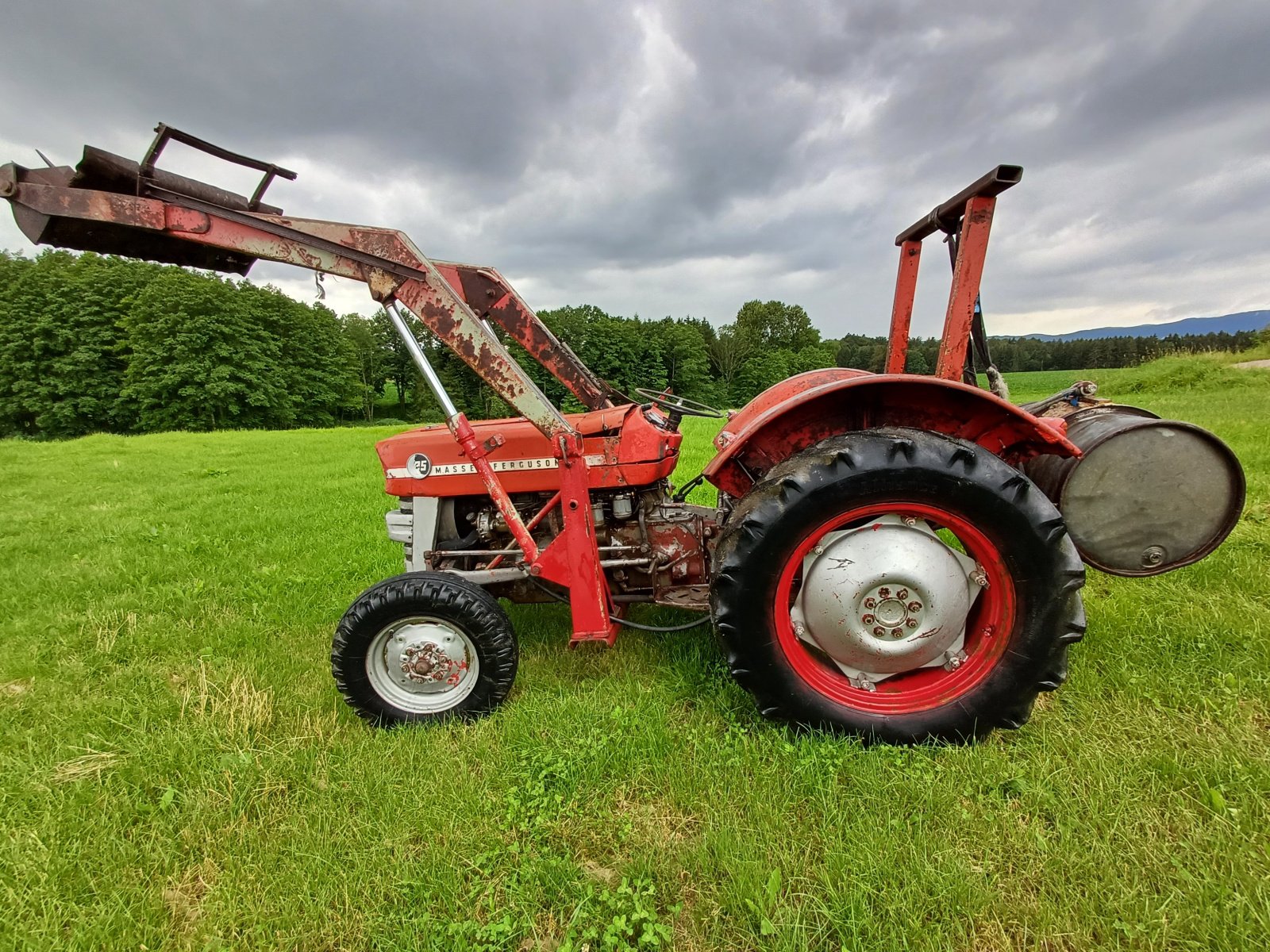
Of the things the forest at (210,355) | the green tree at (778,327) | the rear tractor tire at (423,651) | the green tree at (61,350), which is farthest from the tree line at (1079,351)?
the green tree at (61,350)

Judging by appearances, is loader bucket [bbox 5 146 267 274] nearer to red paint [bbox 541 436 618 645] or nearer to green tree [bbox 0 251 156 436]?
red paint [bbox 541 436 618 645]

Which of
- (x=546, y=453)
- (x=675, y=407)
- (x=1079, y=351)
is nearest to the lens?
(x=546, y=453)

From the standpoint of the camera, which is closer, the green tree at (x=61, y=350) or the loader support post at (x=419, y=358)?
the loader support post at (x=419, y=358)

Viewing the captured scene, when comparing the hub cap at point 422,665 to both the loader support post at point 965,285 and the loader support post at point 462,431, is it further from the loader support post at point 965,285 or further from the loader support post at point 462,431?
the loader support post at point 965,285

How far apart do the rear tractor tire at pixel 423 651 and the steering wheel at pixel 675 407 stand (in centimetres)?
140

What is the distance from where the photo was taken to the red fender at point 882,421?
208 centimetres

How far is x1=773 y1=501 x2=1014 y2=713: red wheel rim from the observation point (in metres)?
2.04

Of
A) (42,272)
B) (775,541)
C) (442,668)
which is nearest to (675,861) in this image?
(775,541)

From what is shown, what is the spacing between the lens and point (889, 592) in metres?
2.10

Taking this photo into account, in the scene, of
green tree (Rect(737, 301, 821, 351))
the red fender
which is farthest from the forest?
the red fender

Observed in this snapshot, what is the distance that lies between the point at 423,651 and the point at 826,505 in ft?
5.86

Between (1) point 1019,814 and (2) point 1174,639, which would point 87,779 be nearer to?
(1) point 1019,814

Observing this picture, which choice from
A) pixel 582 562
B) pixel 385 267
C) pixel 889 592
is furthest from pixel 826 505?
pixel 385 267

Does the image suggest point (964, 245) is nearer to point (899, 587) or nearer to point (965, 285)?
point (965, 285)
